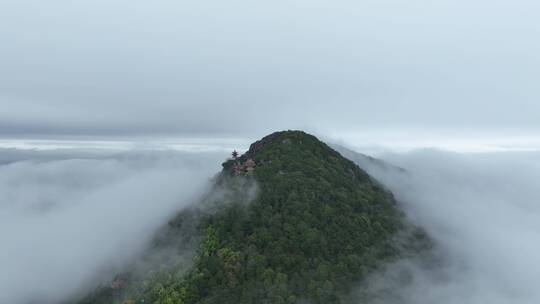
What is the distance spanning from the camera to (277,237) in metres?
107

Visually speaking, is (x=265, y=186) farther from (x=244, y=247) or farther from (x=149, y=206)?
(x=149, y=206)

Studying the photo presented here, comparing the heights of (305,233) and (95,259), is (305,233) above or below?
above

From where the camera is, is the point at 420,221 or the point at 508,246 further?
the point at 508,246

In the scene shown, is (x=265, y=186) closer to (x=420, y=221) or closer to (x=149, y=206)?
(x=420, y=221)

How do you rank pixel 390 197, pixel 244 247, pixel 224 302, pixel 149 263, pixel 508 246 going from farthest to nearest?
pixel 508 246 → pixel 390 197 → pixel 149 263 → pixel 244 247 → pixel 224 302

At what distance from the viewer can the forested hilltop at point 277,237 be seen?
9750cm

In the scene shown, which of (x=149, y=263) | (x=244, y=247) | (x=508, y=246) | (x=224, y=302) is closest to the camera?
(x=224, y=302)

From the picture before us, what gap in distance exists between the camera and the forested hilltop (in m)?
97.5

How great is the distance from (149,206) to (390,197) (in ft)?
321

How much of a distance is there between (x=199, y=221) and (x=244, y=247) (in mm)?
21569

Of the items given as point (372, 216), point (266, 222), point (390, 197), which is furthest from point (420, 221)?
point (266, 222)

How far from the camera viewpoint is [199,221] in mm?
122250

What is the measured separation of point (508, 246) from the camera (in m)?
178

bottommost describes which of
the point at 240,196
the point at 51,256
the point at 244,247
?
the point at 51,256
